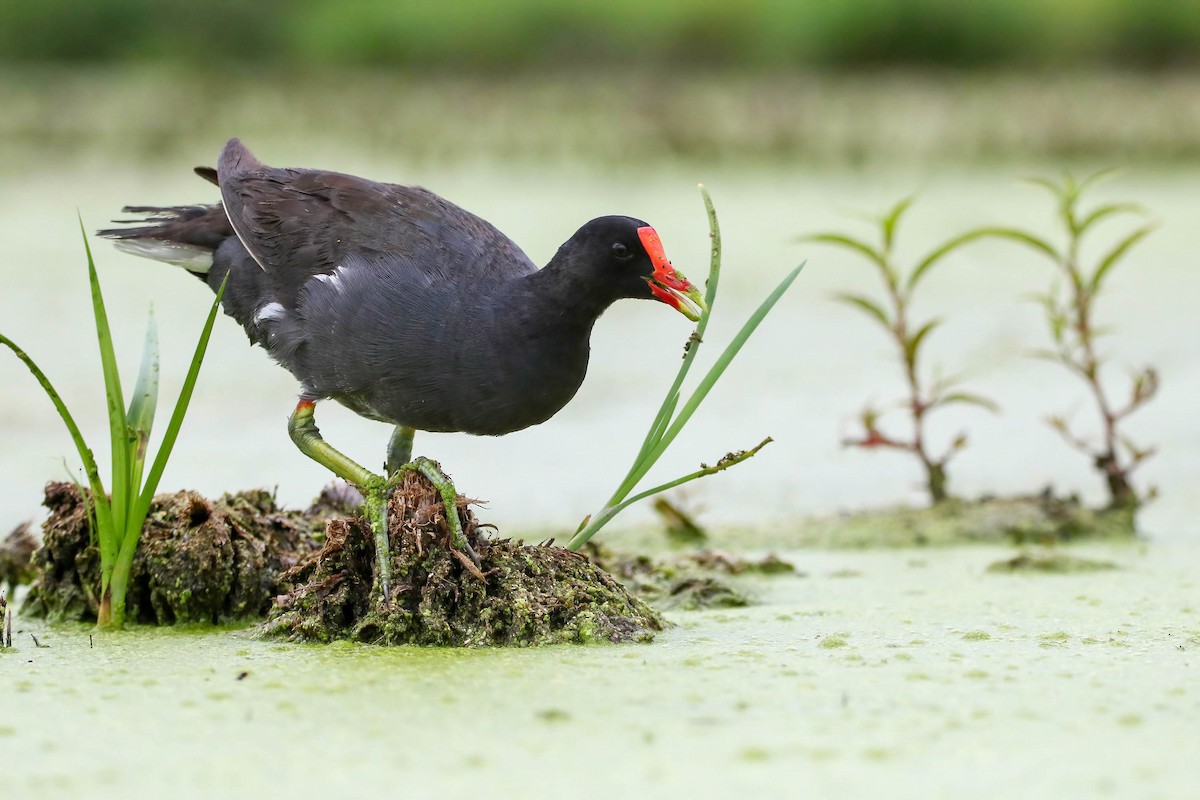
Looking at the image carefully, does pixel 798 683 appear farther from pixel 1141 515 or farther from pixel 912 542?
pixel 1141 515

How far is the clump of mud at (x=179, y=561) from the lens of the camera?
314cm

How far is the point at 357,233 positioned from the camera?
342cm

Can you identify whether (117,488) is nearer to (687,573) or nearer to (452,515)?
(452,515)

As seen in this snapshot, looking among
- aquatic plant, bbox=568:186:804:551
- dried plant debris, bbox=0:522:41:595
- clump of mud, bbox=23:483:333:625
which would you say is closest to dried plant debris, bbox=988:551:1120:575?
aquatic plant, bbox=568:186:804:551

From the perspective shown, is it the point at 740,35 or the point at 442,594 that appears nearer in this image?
the point at 442,594

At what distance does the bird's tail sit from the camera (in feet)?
12.5

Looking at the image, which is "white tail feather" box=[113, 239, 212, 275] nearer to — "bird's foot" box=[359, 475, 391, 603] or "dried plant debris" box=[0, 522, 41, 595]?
"dried plant debris" box=[0, 522, 41, 595]

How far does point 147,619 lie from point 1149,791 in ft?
6.90

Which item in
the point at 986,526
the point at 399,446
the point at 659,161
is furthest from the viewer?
the point at 659,161

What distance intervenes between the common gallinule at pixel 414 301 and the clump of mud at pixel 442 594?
49 millimetres

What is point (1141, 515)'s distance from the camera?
186 inches

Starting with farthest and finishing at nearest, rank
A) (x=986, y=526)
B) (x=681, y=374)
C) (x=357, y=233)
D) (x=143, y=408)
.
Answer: (x=986, y=526) < (x=357, y=233) < (x=143, y=408) < (x=681, y=374)

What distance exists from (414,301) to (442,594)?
0.69 meters

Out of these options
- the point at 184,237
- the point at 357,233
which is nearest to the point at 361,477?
the point at 357,233
